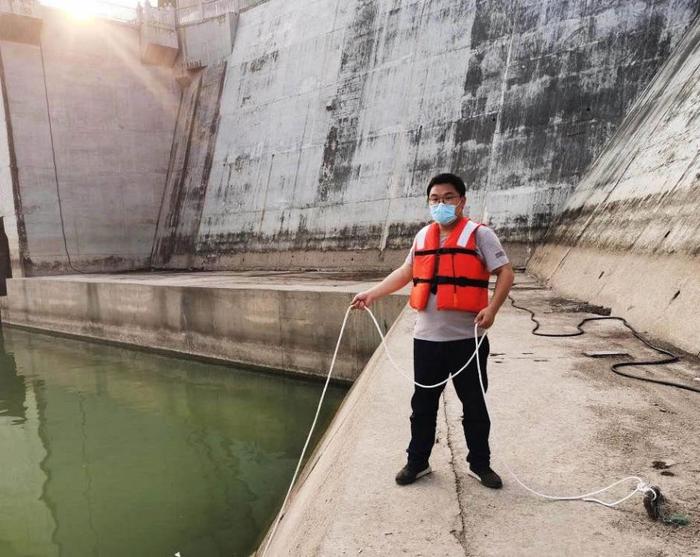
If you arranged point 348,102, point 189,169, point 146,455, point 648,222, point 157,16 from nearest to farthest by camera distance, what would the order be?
point 648,222 < point 146,455 < point 348,102 < point 157,16 < point 189,169

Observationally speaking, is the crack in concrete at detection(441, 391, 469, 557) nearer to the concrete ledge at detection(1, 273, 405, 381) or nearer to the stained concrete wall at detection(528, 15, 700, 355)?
the stained concrete wall at detection(528, 15, 700, 355)

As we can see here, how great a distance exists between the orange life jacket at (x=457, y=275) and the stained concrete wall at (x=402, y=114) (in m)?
10.3

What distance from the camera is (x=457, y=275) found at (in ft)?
8.32

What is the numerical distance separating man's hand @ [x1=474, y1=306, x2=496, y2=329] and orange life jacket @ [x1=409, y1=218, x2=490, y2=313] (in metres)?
0.05

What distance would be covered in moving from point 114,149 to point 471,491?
70.3 ft

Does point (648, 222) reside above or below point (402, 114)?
below

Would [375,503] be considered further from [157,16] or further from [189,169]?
[157,16]

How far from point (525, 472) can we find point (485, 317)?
2.71ft

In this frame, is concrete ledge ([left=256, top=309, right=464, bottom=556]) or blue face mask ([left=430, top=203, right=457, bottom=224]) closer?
concrete ledge ([left=256, top=309, right=464, bottom=556])

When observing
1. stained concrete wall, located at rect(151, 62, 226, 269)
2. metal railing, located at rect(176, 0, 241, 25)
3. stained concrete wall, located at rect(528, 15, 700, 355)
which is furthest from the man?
metal railing, located at rect(176, 0, 241, 25)

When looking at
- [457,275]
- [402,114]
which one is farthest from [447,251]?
[402,114]

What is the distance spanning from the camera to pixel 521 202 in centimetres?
1249

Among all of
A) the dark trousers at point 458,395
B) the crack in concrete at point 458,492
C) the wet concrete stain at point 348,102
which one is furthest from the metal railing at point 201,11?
the dark trousers at point 458,395

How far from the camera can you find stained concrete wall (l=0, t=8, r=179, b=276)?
61.9 ft
